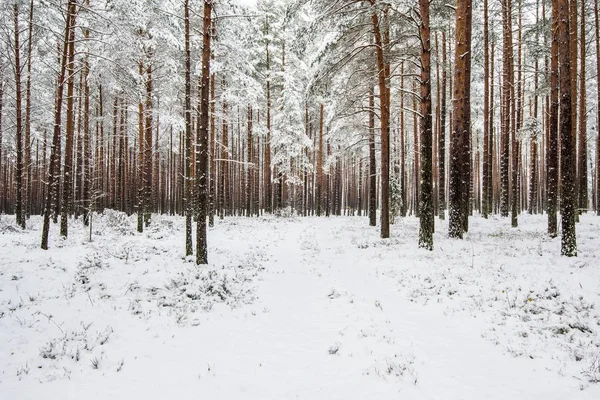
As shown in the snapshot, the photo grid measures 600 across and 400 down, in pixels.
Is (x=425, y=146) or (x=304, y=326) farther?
(x=425, y=146)

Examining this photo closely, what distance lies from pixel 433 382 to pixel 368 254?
7354 millimetres

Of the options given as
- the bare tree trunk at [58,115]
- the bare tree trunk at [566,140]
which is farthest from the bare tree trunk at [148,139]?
the bare tree trunk at [566,140]

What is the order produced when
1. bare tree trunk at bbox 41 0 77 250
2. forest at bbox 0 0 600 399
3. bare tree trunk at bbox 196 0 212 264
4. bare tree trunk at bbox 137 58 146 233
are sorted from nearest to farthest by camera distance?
forest at bbox 0 0 600 399 < bare tree trunk at bbox 196 0 212 264 < bare tree trunk at bbox 41 0 77 250 < bare tree trunk at bbox 137 58 146 233

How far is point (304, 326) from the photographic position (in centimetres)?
613

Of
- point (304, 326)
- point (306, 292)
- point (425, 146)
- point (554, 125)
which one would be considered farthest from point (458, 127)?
point (304, 326)

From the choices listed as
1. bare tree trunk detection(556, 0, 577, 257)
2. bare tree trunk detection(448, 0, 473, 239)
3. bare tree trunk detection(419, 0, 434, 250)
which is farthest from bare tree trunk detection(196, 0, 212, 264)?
bare tree trunk detection(556, 0, 577, 257)

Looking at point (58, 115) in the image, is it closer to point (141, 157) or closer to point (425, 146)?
point (141, 157)

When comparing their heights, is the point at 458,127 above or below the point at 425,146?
above

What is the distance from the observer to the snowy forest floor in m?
4.14

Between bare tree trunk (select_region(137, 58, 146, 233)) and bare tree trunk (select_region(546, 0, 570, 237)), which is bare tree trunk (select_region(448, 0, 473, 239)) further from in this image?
bare tree trunk (select_region(137, 58, 146, 233))

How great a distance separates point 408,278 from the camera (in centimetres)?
834

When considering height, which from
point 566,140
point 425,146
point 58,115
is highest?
point 58,115

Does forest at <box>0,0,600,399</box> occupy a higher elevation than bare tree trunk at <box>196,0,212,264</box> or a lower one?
lower

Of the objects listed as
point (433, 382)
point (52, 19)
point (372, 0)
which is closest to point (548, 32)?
point (372, 0)
